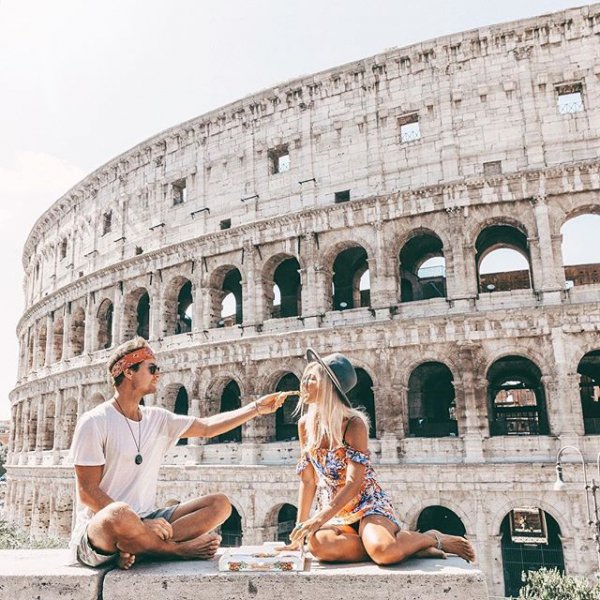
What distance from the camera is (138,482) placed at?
3.41 metres

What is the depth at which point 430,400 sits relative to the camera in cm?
1811

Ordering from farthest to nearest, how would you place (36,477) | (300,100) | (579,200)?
(36,477) → (300,100) → (579,200)

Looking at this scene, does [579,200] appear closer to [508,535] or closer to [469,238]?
[469,238]

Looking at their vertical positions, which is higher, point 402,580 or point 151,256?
point 151,256

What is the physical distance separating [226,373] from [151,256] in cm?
559

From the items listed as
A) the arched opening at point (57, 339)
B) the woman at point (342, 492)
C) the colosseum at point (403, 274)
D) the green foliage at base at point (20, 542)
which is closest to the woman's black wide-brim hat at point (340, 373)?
the woman at point (342, 492)

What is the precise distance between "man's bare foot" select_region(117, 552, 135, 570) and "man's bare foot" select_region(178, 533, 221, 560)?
270 mm

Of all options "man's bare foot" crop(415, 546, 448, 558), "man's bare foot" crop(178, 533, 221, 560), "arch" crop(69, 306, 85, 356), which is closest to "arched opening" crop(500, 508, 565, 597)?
"man's bare foot" crop(415, 546, 448, 558)

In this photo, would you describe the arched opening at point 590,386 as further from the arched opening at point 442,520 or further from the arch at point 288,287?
the arch at point 288,287

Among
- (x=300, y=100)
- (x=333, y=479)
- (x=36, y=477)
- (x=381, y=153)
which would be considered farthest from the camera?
(x=36, y=477)

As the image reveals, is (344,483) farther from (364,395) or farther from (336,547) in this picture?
(364,395)

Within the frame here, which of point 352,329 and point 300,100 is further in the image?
point 300,100

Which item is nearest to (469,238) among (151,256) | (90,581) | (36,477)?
(151,256)

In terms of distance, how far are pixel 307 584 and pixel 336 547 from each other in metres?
0.45
